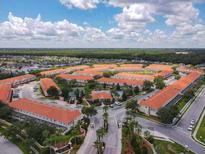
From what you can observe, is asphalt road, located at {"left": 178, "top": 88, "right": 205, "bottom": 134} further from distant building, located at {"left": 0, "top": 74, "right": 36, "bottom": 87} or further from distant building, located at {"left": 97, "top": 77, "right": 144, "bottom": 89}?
distant building, located at {"left": 0, "top": 74, "right": 36, "bottom": 87}

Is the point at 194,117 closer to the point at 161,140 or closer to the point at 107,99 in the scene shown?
the point at 161,140

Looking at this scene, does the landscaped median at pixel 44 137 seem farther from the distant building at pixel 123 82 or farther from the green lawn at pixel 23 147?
the distant building at pixel 123 82

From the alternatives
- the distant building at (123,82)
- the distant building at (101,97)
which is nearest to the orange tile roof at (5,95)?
the distant building at (101,97)

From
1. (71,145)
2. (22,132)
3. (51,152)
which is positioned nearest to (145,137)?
(71,145)

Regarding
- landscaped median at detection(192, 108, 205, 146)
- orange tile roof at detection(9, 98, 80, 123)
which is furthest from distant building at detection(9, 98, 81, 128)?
landscaped median at detection(192, 108, 205, 146)

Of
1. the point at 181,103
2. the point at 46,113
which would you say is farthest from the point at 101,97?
the point at 181,103

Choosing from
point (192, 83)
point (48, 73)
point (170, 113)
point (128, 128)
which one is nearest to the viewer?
point (128, 128)
